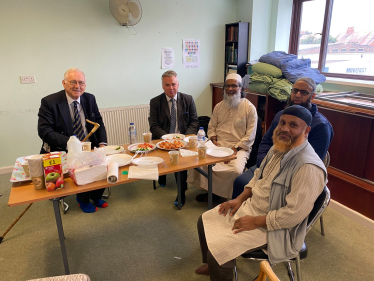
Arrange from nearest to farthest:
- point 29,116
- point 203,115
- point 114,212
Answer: point 114,212 → point 29,116 → point 203,115

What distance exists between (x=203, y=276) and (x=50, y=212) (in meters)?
1.71

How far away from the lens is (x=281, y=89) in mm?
3307

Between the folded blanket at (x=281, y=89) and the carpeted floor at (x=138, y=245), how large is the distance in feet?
4.69

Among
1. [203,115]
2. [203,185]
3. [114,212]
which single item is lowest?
[114,212]

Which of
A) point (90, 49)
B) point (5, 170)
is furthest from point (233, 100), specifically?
point (5, 170)

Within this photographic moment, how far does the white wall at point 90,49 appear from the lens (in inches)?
130

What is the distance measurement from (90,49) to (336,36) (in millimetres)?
3339

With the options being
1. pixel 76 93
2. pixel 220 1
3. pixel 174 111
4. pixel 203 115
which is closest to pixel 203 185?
pixel 174 111

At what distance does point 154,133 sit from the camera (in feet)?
9.53

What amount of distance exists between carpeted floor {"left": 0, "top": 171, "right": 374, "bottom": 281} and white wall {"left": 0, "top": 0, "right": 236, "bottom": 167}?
1307mm

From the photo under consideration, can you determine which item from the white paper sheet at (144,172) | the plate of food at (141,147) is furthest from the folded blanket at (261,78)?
A: the white paper sheet at (144,172)

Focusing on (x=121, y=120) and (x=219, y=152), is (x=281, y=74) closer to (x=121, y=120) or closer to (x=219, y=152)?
(x=219, y=152)

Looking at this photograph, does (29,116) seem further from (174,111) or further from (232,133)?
(232,133)

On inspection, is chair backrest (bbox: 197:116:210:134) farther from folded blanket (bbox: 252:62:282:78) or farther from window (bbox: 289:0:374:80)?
window (bbox: 289:0:374:80)
